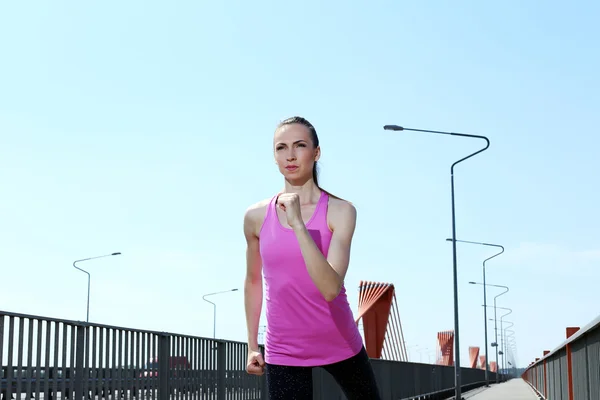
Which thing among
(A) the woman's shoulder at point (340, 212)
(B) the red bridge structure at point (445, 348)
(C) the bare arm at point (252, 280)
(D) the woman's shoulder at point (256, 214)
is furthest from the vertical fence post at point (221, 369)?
(B) the red bridge structure at point (445, 348)

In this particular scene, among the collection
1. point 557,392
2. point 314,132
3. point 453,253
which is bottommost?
point 557,392

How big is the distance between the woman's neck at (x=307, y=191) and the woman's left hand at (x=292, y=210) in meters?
0.32

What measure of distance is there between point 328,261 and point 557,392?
13.0m

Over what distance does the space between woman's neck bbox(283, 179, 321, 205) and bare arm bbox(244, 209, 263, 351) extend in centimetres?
17

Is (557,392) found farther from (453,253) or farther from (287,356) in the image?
(453,253)

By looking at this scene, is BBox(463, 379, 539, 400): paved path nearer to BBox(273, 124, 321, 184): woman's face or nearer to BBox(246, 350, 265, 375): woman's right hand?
BBox(246, 350, 265, 375): woman's right hand

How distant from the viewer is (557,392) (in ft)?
51.6

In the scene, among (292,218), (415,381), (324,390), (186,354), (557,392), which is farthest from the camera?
(415,381)

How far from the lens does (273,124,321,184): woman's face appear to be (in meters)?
3.90

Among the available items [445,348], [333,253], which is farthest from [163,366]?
[445,348]

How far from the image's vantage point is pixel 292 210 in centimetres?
355

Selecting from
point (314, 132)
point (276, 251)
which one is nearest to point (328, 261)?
point (276, 251)

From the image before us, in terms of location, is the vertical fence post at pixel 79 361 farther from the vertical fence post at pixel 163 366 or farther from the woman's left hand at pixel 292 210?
the woman's left hand at pixel 292 210

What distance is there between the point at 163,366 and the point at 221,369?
5.79ft
